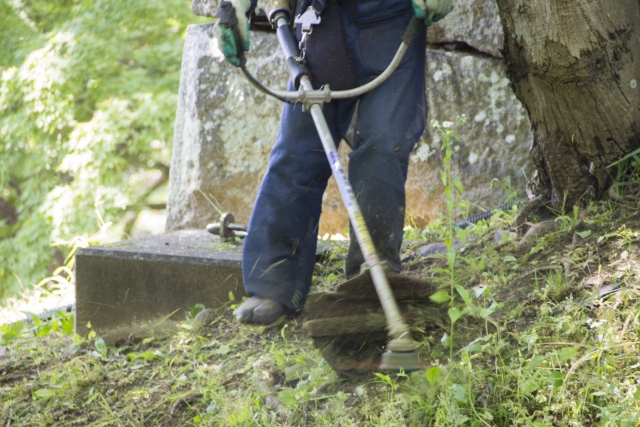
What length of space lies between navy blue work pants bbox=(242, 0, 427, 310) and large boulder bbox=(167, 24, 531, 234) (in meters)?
1.20

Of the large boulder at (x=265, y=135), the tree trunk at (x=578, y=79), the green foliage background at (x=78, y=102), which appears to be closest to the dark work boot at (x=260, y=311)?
the tree trunk at (x=578, y=79)

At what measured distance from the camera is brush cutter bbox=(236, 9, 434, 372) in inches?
63.4

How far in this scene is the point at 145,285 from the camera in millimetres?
2857

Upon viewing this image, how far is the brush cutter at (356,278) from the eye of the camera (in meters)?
1.61

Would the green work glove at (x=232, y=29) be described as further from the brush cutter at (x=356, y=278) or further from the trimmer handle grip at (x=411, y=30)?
the trimmer handle grip at (x=411, y=30)

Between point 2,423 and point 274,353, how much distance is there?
3.54ft

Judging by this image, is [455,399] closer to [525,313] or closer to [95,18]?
[525,313]

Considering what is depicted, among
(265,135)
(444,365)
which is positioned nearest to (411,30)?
(444,365)

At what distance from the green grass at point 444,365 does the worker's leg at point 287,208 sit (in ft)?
0.65

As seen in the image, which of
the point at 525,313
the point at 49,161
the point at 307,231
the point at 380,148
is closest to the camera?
the point at 525,313

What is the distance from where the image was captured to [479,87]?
347cm

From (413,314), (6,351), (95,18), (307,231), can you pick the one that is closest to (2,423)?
(6,351)

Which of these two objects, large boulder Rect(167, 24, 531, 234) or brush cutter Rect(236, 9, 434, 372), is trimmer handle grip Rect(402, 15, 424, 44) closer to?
brush cutter Rect(236, 9, 434, 372)

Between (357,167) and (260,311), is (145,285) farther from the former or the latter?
(357,167)
